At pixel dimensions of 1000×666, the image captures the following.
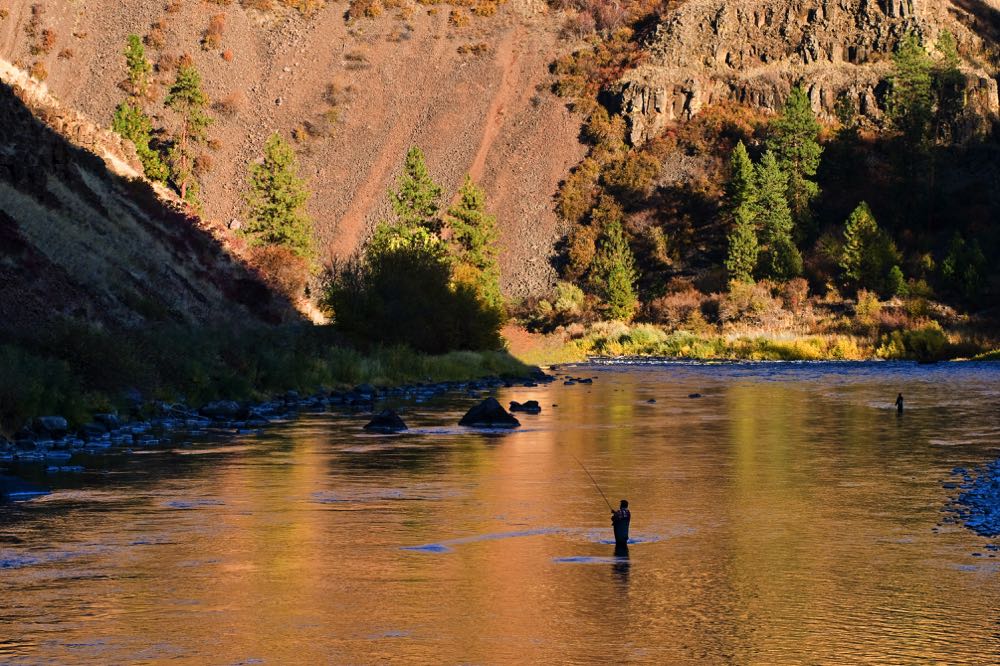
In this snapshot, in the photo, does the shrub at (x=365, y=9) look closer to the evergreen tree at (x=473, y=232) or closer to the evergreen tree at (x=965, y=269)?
the evergreen tree at (x=473, y=232)

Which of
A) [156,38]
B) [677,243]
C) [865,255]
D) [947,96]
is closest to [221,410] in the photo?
[865,255]

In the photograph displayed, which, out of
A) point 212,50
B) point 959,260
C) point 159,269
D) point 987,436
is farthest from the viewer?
point 212,50

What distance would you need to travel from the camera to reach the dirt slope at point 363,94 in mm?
120500

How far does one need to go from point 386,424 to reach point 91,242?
21578 mm

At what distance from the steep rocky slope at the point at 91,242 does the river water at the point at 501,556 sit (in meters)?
13.3

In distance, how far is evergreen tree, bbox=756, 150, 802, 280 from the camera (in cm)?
10100

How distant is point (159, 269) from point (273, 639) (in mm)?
45438

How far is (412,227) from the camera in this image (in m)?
101

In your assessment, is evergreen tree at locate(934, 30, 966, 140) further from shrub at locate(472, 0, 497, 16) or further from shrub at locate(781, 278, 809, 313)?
shrub at locate(472, 0, 497, 16)

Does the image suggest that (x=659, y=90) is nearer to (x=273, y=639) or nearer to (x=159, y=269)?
(x=159, y=269)

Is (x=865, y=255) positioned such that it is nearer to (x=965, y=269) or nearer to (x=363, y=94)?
(x=965, y=269)

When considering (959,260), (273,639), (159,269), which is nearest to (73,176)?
(159,269)

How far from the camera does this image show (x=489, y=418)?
38062 mm

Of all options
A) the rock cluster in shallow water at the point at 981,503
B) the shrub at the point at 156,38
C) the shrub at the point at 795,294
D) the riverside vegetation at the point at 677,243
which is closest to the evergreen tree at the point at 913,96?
the riverside vegetation at the point at 677,243
